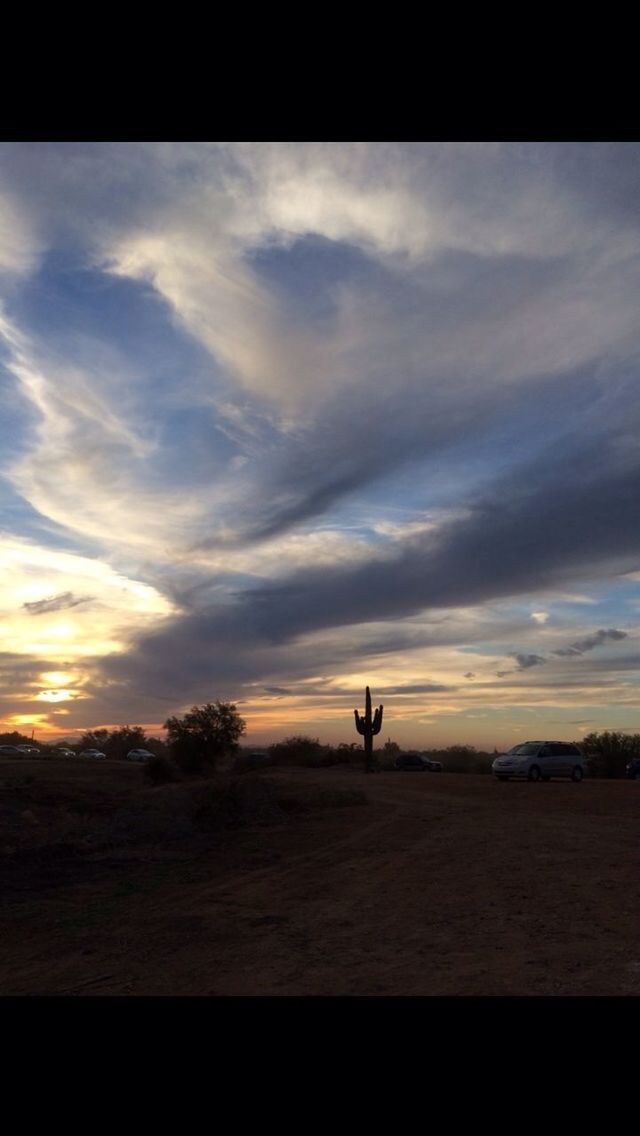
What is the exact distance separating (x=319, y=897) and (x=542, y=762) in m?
21.7

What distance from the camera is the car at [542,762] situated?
3078 cm

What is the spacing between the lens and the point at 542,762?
30.8 metres

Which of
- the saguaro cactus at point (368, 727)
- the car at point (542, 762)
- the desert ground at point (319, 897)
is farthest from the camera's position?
the saguaro cactus at point (368, 727)

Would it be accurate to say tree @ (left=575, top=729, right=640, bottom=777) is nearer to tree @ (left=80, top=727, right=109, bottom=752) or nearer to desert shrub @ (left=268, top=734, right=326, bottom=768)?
desert shrub @ (left=268, top=734, right=326, bottom=768)

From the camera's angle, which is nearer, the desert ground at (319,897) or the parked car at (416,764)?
the desert ground at (319,897)

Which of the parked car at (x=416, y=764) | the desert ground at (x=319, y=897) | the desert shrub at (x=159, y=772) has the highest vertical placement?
the parked car at (x=416, y=764)

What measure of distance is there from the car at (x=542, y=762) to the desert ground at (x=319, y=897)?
29.2 ft

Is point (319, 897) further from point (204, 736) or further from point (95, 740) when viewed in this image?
point (95, 740)

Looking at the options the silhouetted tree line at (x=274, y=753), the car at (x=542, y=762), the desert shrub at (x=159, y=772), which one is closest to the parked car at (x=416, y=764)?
the silhouetted tree line at (x=274, y=753)

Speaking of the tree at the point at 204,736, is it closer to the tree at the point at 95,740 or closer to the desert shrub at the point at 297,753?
the desert shrub at the point at 297,753
